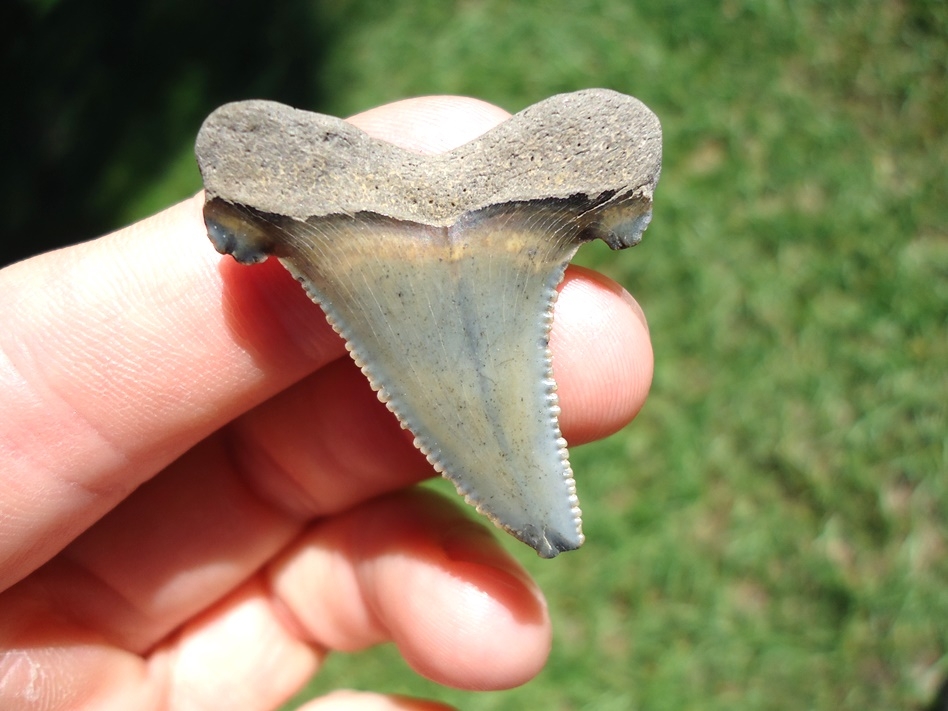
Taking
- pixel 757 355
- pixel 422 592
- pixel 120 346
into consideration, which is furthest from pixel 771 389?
pixel 120 346

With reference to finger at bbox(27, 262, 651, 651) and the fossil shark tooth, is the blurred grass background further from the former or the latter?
the fossil shark tooth

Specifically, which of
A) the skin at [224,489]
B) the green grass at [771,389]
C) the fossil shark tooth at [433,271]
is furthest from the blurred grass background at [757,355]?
the fossil shark tooth at [433,271]

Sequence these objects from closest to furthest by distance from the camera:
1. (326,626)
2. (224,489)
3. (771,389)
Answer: (224,489)
(326,626)
(771,389)

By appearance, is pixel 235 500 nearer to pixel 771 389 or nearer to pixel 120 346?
pixel 120 346

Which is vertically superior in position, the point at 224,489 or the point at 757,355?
the point at 224,489

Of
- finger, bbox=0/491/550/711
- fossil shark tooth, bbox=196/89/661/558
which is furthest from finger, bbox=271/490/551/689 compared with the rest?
fossil shark tooth, bbox=196/89/661/558

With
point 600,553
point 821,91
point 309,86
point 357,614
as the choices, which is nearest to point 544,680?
point 600,553

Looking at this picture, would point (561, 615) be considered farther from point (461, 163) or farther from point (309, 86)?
point (309, 86)
